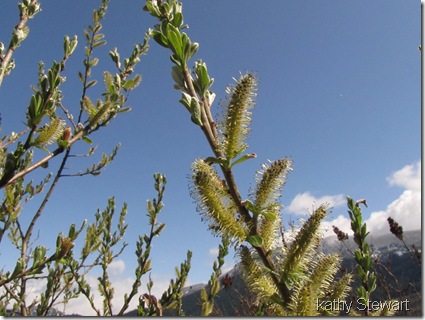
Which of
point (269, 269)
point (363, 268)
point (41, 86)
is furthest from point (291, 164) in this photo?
point (41, 86)

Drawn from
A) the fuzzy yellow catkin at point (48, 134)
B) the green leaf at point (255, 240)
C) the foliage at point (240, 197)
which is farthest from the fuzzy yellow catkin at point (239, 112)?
the fuzzy yellow catkin at point (48, 134)

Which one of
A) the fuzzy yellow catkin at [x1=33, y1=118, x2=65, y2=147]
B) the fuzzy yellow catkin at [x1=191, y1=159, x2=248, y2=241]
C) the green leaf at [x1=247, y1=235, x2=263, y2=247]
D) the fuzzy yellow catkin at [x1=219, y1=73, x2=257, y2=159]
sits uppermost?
the fuzzy yellow catkin at [x1=33, y1=118, x2=65, y2=147]

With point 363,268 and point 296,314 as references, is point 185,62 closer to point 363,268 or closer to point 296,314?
point 296,314

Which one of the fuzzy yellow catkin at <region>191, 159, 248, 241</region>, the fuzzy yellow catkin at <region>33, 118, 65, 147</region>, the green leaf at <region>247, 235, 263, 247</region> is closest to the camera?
the green leaf at <region>247, 235, 263, 247</region>

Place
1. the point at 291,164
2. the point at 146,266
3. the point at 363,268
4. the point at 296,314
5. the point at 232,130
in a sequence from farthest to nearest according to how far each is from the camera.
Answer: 1. the point at 146,266
2. the point at 363,268
3. the point at 291,164
4. the point at 232,130
5. the point at 296,314

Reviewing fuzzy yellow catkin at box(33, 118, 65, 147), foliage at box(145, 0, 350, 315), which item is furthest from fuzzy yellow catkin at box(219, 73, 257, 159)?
Answer: fuzzy yellow catkin at box(33, 118, 65, 147)

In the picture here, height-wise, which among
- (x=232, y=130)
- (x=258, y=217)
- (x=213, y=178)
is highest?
(x=232, y=130)

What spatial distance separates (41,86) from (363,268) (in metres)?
1.82

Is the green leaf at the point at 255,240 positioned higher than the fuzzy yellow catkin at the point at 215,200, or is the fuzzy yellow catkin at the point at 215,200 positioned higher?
the fuzzy yellow catkin at the point at 215,200

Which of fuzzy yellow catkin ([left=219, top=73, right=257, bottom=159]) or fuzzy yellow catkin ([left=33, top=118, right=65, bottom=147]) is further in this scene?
fuzzy yellow catkin ([left=33, top=118, right=65, bottom=147])

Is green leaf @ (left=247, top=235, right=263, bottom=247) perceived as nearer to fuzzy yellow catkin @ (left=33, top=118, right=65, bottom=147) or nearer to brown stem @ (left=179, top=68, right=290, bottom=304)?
brown stem @ (left=179, top=68, right=290, bottom=304)

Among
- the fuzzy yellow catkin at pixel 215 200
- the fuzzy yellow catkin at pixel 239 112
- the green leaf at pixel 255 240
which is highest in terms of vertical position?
the fuzzy yellow catkin at pixel 239 112

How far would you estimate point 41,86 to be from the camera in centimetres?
174

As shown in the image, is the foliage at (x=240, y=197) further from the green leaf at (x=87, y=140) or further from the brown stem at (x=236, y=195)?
the green leaf at (x=87, y=140)
